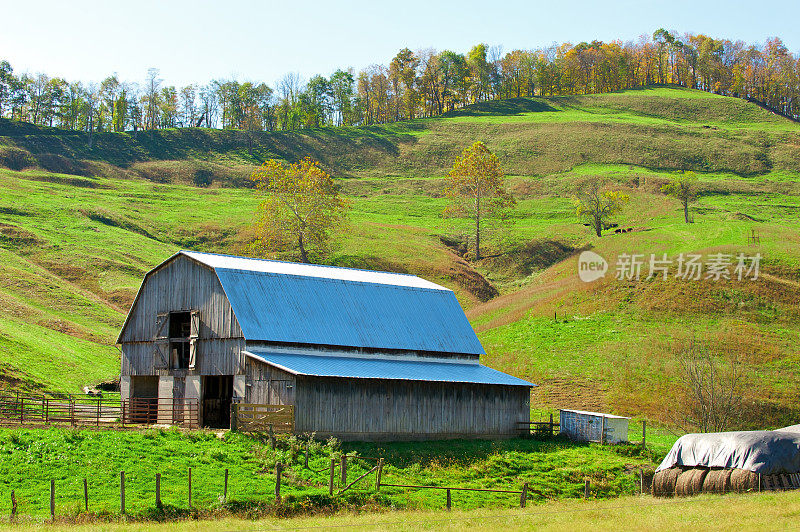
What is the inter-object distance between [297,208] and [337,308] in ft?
147

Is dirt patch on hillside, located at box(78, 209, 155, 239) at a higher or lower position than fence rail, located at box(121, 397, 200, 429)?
higher

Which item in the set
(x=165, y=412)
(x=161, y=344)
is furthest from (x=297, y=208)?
(x=165, y=412)

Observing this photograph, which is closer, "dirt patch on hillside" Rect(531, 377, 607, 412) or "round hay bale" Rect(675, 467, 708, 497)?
"round hay bale" Rect(675, 467, 708, 497)

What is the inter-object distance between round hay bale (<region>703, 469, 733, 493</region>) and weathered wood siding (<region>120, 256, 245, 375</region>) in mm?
20433

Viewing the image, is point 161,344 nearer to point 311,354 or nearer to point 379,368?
point 311,354

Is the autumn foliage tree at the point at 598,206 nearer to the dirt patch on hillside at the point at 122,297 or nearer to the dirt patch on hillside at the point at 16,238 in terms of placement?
the dirt patch on hillside at the point at 122,297

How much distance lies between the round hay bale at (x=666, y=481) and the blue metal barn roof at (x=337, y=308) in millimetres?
15770

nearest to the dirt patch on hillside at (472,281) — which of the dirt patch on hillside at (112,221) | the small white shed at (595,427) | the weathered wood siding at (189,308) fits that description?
the dirt patch on hillside at (112,221)

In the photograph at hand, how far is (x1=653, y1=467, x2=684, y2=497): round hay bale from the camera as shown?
28.1 meters

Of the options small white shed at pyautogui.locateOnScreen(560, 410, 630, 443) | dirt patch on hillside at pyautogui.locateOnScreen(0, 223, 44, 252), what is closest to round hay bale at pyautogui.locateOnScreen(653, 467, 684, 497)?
small white shed at pyautogui.locateOnScreen(560, 410, 630, 443)

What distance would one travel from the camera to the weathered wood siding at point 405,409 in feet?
113

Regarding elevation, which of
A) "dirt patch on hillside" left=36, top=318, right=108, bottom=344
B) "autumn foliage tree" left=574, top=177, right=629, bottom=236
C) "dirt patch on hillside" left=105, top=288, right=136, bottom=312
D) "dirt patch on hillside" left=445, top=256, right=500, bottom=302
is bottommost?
"dirt patch on hillside" left=36, top=318, right=108, bottom=344

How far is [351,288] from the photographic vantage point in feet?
139

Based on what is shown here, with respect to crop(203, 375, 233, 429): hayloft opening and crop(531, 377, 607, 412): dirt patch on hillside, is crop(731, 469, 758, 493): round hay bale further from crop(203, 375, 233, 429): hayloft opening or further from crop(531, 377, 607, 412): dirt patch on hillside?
crop(203, 375, 233, 429): hayloft opening
